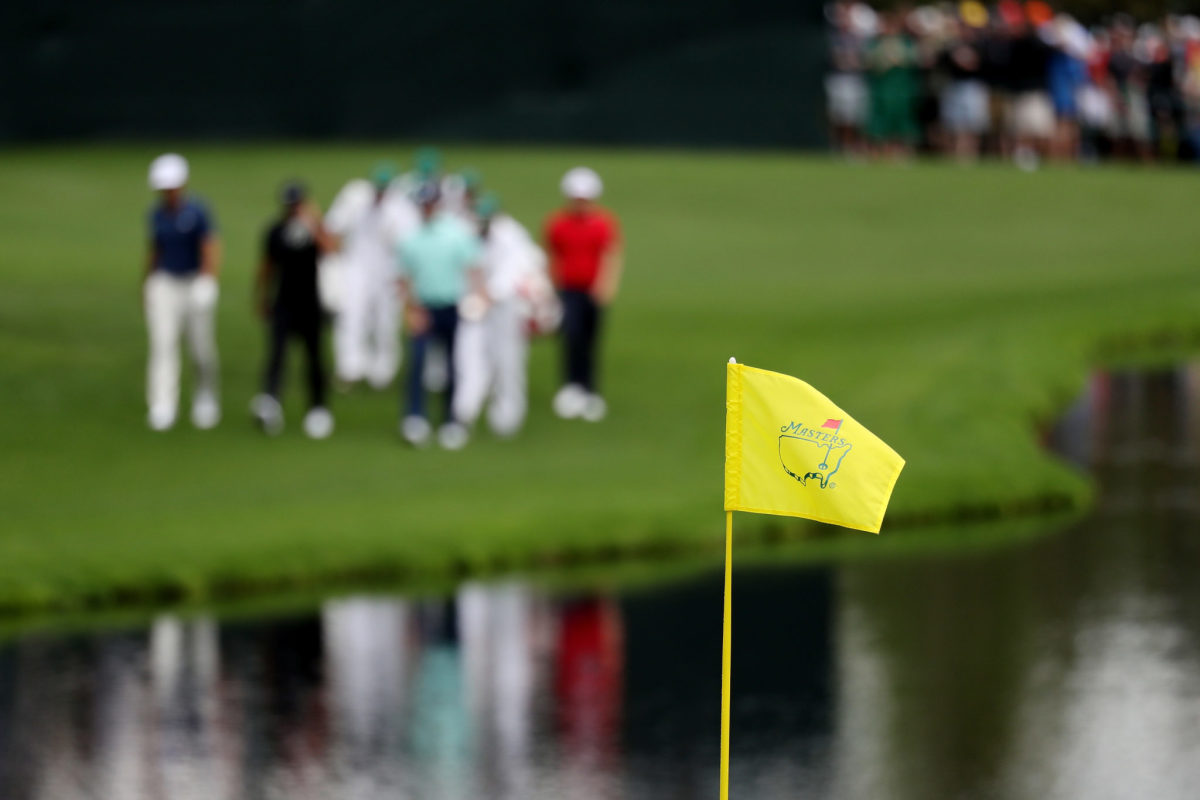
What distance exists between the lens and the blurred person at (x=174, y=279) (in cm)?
1523

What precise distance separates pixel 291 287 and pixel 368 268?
213 cm

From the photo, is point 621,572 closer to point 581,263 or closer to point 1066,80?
point 581,263

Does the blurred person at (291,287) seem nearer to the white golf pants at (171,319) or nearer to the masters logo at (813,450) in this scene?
the white golf pants at (171,319)

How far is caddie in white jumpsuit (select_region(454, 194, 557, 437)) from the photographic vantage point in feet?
51.9

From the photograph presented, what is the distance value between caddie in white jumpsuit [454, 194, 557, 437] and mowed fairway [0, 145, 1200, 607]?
41 cm

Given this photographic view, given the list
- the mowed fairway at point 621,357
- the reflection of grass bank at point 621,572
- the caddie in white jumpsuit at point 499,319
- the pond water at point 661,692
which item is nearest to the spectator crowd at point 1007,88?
the mowed fairway at point 621,357

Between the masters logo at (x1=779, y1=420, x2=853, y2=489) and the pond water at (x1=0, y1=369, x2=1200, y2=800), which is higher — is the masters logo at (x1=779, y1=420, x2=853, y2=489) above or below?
above

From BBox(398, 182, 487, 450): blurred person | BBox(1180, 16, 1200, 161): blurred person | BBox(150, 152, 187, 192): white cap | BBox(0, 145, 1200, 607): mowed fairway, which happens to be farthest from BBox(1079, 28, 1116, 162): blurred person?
BBox(150, 152, 187, 192): white cap

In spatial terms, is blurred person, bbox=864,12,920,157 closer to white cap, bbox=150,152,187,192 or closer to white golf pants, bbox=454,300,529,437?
white golf pants, bbox=454,300,529,437

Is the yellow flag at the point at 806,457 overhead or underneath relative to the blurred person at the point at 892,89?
underneath

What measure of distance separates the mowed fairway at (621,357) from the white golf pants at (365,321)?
261 millimetres

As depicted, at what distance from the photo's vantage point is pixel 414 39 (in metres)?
29.6

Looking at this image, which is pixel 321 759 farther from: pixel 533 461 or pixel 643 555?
pixel 533 461

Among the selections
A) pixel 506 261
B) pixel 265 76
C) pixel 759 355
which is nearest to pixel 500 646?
pixel 506 261
